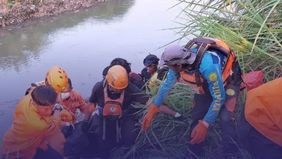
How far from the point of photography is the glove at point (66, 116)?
349cm

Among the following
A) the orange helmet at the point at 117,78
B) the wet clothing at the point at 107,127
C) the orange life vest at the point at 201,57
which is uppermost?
the orange life vest at the point at 201,57

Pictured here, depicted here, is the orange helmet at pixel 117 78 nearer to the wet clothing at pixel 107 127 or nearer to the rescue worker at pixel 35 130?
the wet clothing at pixel 107 127

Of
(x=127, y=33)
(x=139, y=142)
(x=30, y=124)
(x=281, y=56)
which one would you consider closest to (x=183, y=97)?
(x=139, y=142)

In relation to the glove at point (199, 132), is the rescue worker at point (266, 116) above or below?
above

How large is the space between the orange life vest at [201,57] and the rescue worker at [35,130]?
0.93 meters

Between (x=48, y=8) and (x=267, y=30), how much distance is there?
546 centimetres

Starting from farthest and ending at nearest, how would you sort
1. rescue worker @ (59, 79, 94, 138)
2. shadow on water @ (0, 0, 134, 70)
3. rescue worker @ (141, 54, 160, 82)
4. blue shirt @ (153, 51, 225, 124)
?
shadow on water @ (0, 0, 134, 70) < rescue worker @ (141, 54, 160, 82) < rescue worker @ (59, 79, 94, 138) < blue shirt @ (153, 51, 225, 124)

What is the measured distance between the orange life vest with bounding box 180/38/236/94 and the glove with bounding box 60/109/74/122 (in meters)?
1.15

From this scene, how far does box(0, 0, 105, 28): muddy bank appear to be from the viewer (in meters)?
7.09

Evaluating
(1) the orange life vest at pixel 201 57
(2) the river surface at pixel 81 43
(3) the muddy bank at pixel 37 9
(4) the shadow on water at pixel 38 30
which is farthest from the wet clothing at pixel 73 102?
(3) the muddy bank at pixel 37 9

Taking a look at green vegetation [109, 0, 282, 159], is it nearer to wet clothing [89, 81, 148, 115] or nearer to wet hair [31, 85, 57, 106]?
wet clothing [89, 81, 148, 115]

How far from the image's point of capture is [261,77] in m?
2.87

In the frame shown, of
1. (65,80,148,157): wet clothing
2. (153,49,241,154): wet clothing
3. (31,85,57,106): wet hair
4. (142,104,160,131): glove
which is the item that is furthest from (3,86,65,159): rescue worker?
(153,49,241,154): wet clothing

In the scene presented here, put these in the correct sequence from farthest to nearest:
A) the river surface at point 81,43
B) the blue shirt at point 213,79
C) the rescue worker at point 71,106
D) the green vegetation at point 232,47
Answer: the river surface at point 81,43 < the rescue worker at point 71,106 < the green vegetation at point 232,47 < the blue shirt at point 213,79
